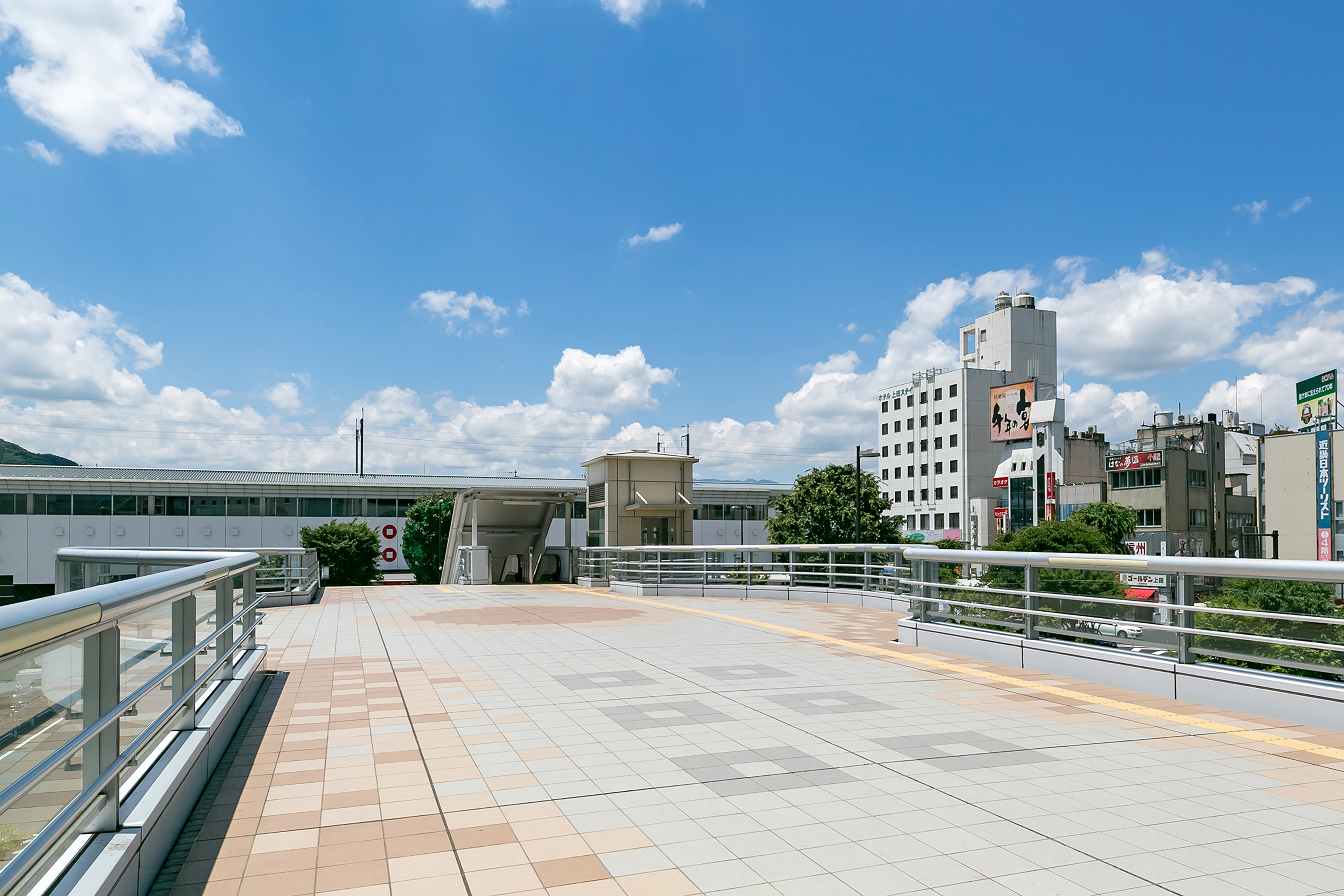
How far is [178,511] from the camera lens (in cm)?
6038

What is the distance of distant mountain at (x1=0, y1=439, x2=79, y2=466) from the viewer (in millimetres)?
141250

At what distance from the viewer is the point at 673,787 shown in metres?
5.37

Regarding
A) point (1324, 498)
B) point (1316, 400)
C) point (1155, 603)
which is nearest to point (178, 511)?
point (1155, 603)

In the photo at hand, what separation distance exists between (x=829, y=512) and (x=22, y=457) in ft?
499

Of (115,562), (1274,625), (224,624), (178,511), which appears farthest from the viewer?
(178,511)

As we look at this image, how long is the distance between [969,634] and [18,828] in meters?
9.63

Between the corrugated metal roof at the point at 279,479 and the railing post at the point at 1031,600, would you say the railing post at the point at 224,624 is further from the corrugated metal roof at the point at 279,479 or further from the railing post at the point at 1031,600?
the corrugated metal roof at the point at 279,479

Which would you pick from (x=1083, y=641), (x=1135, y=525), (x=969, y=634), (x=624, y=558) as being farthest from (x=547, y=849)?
(x=1135, y=525)

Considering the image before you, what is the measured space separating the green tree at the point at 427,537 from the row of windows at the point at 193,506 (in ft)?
26.8

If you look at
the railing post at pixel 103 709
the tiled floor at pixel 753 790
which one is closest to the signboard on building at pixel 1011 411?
Answer: the tiled floor at pixel 753 790

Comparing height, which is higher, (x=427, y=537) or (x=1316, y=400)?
(x=1316, y=400)

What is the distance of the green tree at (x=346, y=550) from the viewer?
1945 inches

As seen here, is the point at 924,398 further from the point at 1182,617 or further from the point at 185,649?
the point at 185,649

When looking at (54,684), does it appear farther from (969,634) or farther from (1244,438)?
(1244,438)
